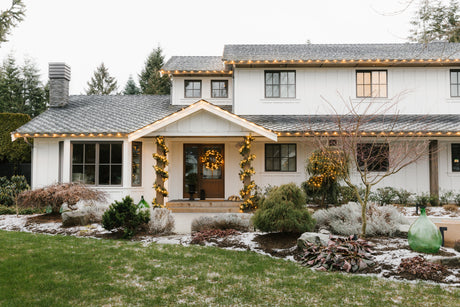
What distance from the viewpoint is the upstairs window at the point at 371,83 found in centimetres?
1395

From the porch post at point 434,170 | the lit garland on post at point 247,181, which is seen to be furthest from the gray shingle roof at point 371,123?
the lit garland on post at point 247,181

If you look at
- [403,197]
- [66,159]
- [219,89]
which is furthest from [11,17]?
[403,197]

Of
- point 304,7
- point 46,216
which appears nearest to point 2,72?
point 46,216

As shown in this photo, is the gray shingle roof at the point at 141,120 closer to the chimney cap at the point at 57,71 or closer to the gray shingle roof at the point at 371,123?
the gray shingle roof at the point at 371,123

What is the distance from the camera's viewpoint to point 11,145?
55.4 ft

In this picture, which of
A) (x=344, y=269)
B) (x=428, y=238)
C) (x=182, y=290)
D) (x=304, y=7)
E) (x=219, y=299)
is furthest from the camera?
(x=304, y=7)

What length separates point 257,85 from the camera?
14125 mm

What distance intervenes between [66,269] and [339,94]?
1136 centimetres

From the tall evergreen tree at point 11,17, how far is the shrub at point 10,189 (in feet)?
22.1

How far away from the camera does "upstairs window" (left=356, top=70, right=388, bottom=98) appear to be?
1395 centimetres

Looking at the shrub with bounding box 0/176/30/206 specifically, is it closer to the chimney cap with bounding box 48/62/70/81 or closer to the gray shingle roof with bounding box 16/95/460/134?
the gray shingle roof with bounding box 16/95/460/134

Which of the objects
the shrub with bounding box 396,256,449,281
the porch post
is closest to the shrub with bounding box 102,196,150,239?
the shrub with bounding box 396,256,449,281

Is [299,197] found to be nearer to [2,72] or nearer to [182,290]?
[182,290]

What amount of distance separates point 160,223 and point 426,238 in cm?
555
